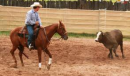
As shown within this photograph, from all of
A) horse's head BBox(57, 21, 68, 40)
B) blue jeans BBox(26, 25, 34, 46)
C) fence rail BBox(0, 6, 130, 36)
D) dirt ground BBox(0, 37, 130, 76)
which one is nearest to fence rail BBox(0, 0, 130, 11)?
fence rail BBox(0, 6, 130, 36)

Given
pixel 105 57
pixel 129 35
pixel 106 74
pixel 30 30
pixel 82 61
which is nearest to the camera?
pixel 106 74

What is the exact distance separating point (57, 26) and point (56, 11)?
10798mm

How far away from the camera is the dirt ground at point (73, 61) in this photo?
12.4 m

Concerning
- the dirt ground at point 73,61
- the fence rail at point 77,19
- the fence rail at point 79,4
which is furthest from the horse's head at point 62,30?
the fence rail at point 79,4

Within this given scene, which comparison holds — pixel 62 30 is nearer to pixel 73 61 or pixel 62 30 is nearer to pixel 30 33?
pixel 30 33

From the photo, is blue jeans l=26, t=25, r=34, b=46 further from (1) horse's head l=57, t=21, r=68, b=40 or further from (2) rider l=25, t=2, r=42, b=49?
(1) horse's head l=57, t=21, r=68, b=40

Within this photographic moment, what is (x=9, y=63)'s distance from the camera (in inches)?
566

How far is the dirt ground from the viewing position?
12.4 metres

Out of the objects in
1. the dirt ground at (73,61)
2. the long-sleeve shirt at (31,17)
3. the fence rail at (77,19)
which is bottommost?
the dirt ground at (73,61)

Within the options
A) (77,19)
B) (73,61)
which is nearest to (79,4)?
(77,19)

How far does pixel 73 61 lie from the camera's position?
1539cm

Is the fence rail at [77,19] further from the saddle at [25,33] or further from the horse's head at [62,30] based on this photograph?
the horse's head at [62,30]

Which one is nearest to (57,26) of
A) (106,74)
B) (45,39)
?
(45,39)

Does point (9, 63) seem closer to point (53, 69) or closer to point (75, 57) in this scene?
point (53, 69)
